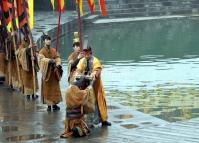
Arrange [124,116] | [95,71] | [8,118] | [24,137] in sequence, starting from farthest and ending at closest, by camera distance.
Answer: [8,118] → [124,116] → [95,71] → [24,137]

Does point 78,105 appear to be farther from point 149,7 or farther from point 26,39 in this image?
point 149,7

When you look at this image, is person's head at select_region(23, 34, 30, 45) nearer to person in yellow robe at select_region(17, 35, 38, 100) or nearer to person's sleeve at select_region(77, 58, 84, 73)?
person in yellow robe at select_region(17, 35, 38, 100)

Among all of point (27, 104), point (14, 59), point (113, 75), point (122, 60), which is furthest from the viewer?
point (122, 60)

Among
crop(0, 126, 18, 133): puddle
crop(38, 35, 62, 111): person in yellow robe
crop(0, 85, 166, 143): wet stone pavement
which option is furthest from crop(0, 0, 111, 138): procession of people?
crop(0, 126, 18, 133): puddle

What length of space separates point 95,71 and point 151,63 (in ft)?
31.0

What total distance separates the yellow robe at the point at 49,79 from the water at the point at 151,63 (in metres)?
1.55

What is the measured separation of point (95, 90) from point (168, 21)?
2441cm

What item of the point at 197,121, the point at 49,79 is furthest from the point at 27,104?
the point at 197,121

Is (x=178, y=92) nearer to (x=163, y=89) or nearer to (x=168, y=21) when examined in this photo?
(x=163, y=89)

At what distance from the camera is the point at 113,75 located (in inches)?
650

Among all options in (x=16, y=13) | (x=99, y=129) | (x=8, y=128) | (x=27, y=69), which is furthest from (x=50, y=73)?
(x=16, y=13)

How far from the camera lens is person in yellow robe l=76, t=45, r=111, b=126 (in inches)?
380

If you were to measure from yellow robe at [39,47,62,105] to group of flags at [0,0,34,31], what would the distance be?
1340mm

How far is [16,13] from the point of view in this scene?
13773mm
